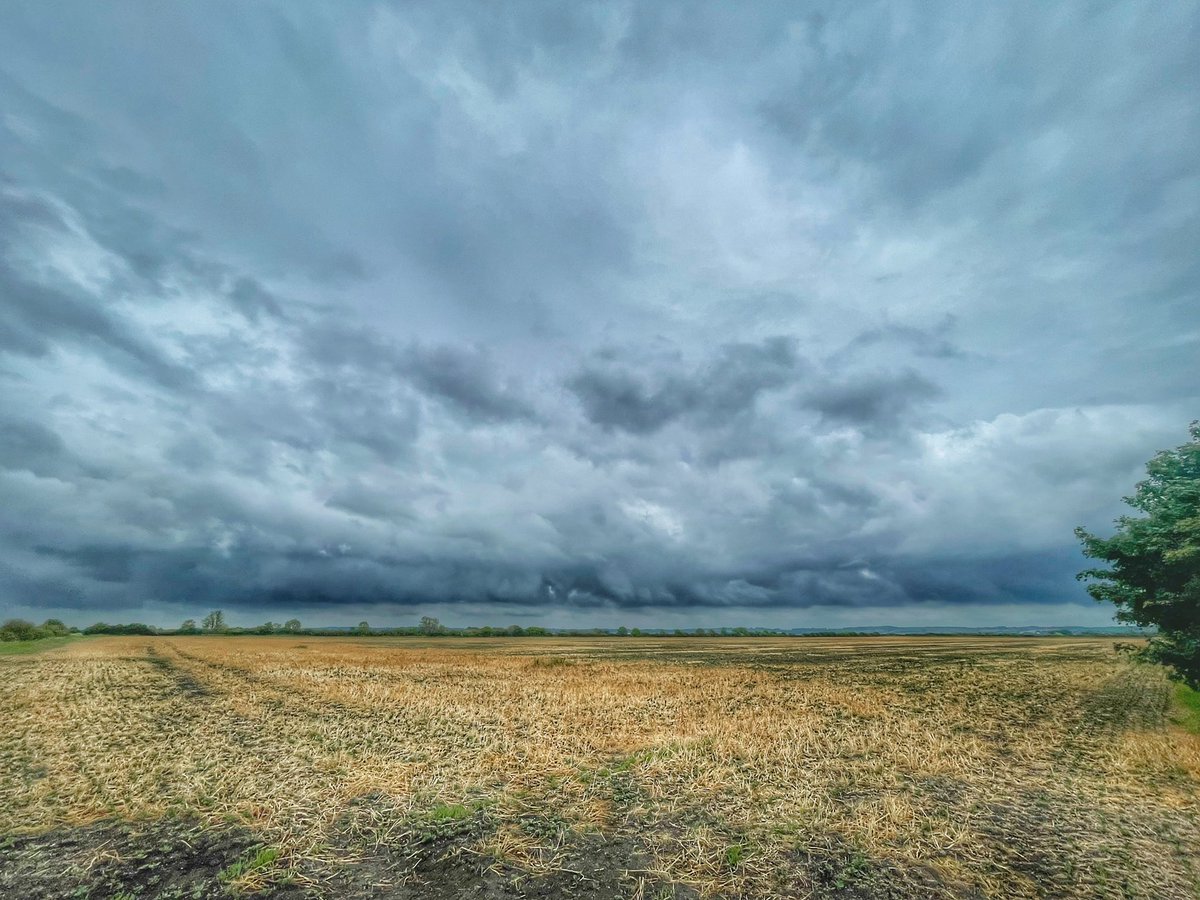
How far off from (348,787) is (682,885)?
27.4ft

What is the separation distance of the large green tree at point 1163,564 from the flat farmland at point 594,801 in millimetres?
3273

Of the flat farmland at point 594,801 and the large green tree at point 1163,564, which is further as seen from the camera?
the large green tree at point 1163,564

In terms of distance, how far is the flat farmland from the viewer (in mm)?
9188

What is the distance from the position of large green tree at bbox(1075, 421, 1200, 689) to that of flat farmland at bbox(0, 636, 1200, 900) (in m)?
3.27

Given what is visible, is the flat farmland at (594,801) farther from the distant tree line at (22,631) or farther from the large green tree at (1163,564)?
the distant tree line at (22,631)

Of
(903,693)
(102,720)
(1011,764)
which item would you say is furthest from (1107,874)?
(102,720)

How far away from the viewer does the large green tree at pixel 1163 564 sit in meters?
18.5

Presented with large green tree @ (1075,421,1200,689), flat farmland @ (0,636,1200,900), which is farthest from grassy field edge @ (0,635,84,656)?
large green tree @ (1075,421,1200,689)

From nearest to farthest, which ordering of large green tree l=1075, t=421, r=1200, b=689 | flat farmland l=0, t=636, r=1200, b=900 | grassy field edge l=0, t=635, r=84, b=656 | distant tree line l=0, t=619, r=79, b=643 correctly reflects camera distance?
flat farmland l=0, t=636, r=1200, b=900 < large green tree l=1075, t=421, r=1200, b=689 < grassy field edge l=0, t=635, r=84, b=656 < distant tree line l=0, t=619, r=79, b=643

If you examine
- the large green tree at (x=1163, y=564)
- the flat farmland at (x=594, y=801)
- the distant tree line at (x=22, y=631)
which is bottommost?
the distant tree line at (x=22, y=631)

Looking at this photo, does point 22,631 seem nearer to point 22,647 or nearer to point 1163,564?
point 22,647

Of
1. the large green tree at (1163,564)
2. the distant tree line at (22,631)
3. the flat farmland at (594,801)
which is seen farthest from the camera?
the distant tree line at (22,631)

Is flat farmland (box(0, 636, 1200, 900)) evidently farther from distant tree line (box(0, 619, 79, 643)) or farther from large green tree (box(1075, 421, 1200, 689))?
distant tree line (box(0, 619, 79, 643))

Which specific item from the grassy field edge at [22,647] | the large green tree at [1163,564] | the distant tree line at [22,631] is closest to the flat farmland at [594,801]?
the large green tree at [1163,564]
